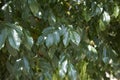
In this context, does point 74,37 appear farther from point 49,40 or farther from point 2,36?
point 2,36

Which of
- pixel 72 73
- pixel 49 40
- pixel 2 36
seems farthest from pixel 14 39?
pixel 72 73

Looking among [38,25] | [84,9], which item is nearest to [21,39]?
[38,25]

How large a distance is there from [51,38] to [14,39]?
0.59 ft

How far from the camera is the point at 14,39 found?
3.74ft

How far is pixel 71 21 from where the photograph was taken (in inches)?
60.2

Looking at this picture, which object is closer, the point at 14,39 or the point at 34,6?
the point at 14,39

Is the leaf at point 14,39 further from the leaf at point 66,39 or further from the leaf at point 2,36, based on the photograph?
the leaf at point 66,39

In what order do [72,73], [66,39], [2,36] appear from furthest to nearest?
[72,73] → [66,39] → [2,36]

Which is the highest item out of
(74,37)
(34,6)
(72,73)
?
(34,6)

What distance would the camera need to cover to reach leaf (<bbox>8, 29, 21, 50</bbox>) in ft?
3.72

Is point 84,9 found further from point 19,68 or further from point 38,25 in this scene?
point 19,68

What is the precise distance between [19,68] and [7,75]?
21 cm

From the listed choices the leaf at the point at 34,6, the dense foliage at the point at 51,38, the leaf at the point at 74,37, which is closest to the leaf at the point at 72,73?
the dense foliage at the point at 51,38

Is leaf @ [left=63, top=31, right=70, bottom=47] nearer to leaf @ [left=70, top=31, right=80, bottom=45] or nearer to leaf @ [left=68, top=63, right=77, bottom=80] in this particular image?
leaf @ [left=70, top=31, right=80, bottom=45]
